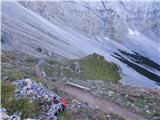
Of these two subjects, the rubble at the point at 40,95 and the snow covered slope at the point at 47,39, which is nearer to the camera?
the rubble at the point at 40,95

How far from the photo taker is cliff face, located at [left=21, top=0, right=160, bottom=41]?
99.4 m

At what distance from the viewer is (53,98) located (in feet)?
51.7

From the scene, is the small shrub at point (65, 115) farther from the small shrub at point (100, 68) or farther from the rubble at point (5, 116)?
the small shrub at point (100, 68)

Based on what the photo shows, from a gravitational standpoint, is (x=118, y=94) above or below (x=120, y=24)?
below

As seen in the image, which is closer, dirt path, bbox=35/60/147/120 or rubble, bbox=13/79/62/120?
rubble, bbox=13/79/62/120

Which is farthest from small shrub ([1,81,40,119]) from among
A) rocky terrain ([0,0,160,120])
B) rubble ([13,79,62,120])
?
rubble ([13,79,62,120])

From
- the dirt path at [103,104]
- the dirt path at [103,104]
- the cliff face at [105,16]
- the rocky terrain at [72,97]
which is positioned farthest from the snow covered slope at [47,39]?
the dirt path at [103,104]

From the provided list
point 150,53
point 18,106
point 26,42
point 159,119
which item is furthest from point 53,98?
point 150,53

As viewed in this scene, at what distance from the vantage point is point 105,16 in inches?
5113

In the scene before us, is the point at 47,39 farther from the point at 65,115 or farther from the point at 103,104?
the point at 65,115

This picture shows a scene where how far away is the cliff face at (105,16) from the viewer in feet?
326

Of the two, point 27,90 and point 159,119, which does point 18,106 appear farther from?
point 159,119

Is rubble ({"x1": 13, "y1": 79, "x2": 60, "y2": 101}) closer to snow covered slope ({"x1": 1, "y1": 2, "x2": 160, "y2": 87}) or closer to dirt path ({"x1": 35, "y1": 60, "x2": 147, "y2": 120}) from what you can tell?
dirt path ({"x1": 35, "y1": 60, "x2": 147, "y2": 120})

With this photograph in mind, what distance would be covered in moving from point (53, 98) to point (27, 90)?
106 centimetres
